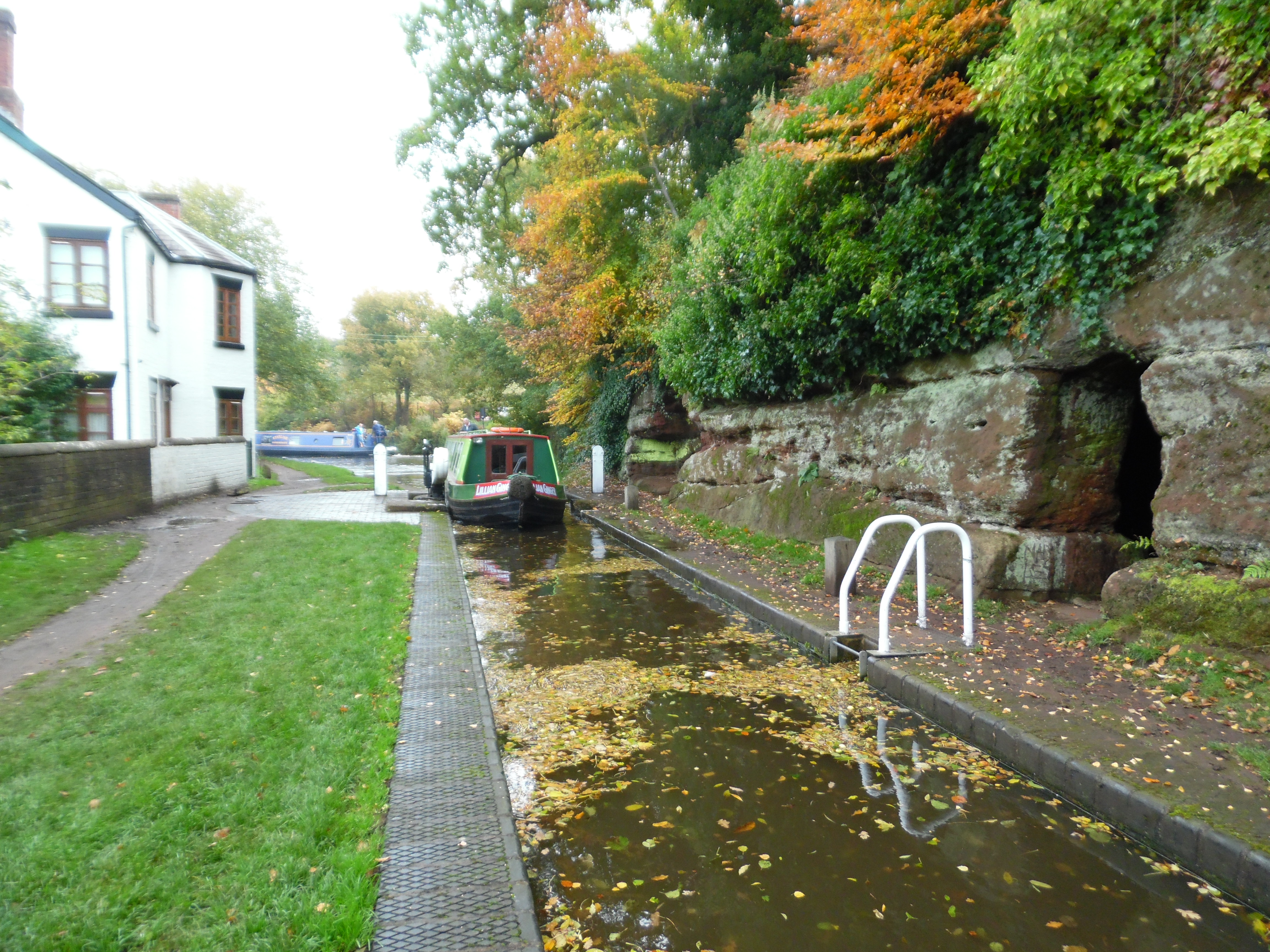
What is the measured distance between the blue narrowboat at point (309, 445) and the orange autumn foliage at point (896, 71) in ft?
109

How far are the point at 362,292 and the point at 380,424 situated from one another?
14.6 m

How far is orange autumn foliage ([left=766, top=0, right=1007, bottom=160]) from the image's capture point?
265 inches

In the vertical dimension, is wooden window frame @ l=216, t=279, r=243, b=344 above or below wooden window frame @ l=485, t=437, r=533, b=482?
above

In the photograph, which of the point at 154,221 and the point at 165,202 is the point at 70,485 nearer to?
the point at 154,221

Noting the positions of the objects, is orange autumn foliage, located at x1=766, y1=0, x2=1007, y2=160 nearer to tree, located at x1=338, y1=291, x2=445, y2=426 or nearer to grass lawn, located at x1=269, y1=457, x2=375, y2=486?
grass lawn, located at x1=269, y1=457, x2=375, y2=486

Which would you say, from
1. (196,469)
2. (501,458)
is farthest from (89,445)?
(501,458)

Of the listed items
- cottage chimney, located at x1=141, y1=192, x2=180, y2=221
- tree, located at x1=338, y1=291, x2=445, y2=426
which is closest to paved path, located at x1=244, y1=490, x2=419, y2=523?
cottage chimney, located at x1=141, y1=192, x2=180, y2=221

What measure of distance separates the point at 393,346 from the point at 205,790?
52.1 m

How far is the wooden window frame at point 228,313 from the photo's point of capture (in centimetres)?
2070

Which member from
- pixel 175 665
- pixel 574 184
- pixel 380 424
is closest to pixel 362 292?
pixel 380 424

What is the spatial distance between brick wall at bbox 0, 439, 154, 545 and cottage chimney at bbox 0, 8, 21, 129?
11.0 meters

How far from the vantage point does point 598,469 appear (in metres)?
20.3

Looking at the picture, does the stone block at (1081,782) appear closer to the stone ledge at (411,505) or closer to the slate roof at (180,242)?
the stone ledge at (411,505)

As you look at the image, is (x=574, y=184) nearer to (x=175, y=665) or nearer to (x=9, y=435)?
(x=9, y=435)
